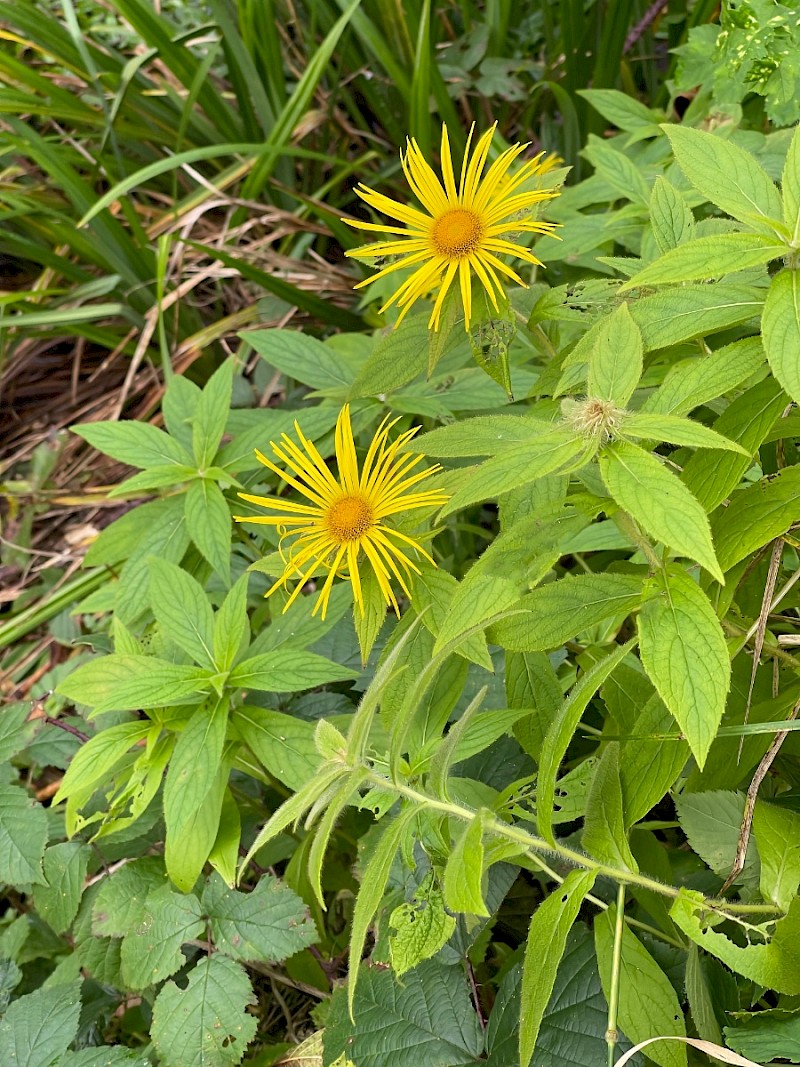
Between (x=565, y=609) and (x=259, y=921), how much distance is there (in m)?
0.52

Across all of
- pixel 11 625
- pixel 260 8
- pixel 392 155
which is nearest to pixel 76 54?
pixel 260 8

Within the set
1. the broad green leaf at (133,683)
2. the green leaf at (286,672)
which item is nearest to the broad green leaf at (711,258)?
the green leaf at (286,672)

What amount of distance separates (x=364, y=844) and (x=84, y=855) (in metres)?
0.34

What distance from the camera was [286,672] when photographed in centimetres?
88

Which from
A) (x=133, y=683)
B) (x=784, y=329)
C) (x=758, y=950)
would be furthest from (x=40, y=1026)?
(x=784, y=329)

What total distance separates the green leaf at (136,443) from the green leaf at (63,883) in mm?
466

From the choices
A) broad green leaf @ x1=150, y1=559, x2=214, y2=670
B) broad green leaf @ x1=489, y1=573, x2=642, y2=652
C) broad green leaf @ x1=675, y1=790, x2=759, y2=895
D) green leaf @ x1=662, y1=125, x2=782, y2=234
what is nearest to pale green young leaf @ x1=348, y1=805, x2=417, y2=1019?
broad green leaf @ x1=489, y1=573, x2=642, y2=652

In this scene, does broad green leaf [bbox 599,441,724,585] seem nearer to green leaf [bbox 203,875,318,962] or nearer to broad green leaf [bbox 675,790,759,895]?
broad green leaf [bbox 675,790,759,895]

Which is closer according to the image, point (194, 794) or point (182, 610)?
point (194, 794)

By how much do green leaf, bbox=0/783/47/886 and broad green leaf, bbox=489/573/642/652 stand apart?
2.09 feet

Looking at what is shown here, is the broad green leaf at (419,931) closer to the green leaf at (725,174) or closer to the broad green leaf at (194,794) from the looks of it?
the broad green leaf at (194,794)

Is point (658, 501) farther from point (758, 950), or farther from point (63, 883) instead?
point (63, 883)

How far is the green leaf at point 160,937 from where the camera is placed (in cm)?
90

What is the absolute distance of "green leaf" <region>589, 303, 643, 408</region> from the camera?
0.56 metres
